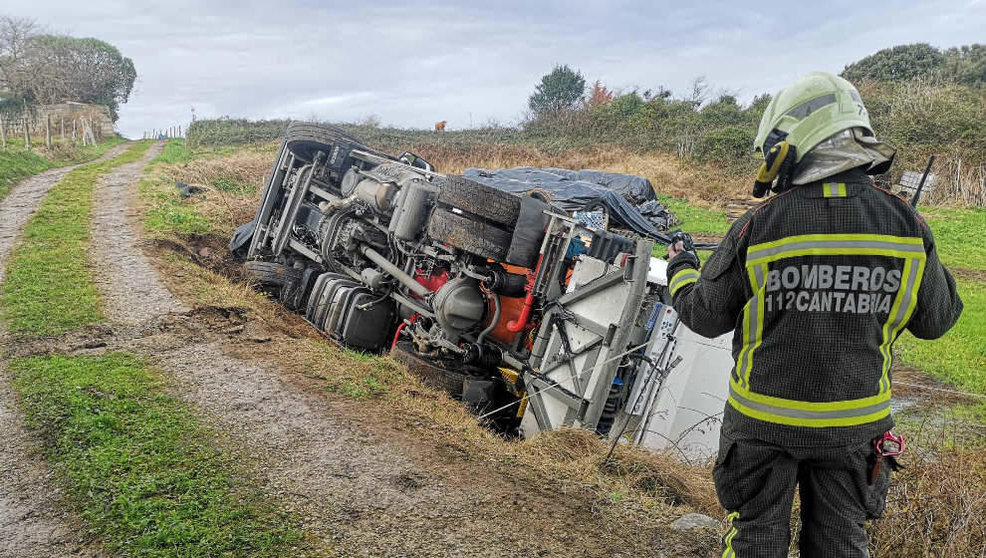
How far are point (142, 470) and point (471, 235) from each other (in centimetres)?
303

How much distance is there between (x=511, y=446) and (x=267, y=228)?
6.53 meters

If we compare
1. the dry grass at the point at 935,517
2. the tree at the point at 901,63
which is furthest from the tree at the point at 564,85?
the dry grass at the point at 935,517

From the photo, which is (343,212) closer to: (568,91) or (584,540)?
(584,540)

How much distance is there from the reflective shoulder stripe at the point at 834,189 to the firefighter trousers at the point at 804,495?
0.77 meters

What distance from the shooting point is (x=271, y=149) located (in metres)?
25.3

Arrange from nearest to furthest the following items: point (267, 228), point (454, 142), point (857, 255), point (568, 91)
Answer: point (857, 255), point (267, 228), point (454, 142), point (568, 91)

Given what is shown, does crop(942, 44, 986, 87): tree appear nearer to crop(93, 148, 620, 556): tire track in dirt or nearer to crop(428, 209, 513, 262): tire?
crop(428, 209, 513, 262): tire

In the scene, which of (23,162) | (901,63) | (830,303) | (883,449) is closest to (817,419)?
(883,449)

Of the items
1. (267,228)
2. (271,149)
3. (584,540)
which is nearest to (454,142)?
(271,149)

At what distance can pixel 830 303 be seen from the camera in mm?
1983

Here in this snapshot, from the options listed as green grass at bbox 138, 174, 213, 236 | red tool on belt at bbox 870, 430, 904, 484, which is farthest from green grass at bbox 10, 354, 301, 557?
green grass at bbox 138, 174, 213, 236

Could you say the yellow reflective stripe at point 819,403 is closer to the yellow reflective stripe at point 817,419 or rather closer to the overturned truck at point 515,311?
the yellow reflective stripe at point 817,419

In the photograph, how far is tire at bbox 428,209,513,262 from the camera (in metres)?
5.63

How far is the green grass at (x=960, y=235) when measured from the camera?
42.2 ft
